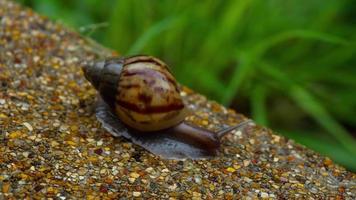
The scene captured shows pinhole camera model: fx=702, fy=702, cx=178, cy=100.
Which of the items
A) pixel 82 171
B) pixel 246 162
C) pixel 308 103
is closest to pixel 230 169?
pixel 246 162

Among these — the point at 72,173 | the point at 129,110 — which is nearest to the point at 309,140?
the point at 129,110

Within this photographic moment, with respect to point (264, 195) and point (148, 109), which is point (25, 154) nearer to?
point (148, 109)

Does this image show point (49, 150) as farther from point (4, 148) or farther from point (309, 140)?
point (309, 140)

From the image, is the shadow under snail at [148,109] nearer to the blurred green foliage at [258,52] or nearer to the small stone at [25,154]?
the small stone at [25,154]

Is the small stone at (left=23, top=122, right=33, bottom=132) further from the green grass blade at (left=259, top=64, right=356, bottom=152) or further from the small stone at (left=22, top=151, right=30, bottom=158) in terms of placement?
the green grass blade at (left=259, top=64, right=356, bottom=152)

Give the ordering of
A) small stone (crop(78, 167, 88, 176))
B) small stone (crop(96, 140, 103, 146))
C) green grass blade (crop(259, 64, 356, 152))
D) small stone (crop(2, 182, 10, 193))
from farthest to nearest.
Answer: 1. green grass blade (crop(259, 64, 356, 152))
2. small stone (crop(96, 140, 103, 146))
3. small stone (crop(78, 167, 88, 176))
4. small stone (crop(2, 182, 10, 193))

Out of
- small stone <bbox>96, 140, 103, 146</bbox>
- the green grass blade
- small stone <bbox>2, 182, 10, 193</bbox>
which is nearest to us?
small stone <bbox>2, 182, 10, 193</bbox>

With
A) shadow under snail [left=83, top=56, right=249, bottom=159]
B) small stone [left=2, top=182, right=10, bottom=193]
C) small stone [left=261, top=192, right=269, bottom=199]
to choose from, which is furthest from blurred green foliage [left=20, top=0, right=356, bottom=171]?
small stone [left=2, top=182, right=10, bottom=193]

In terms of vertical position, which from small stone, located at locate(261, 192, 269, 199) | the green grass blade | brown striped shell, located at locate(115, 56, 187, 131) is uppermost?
the green grass blade
